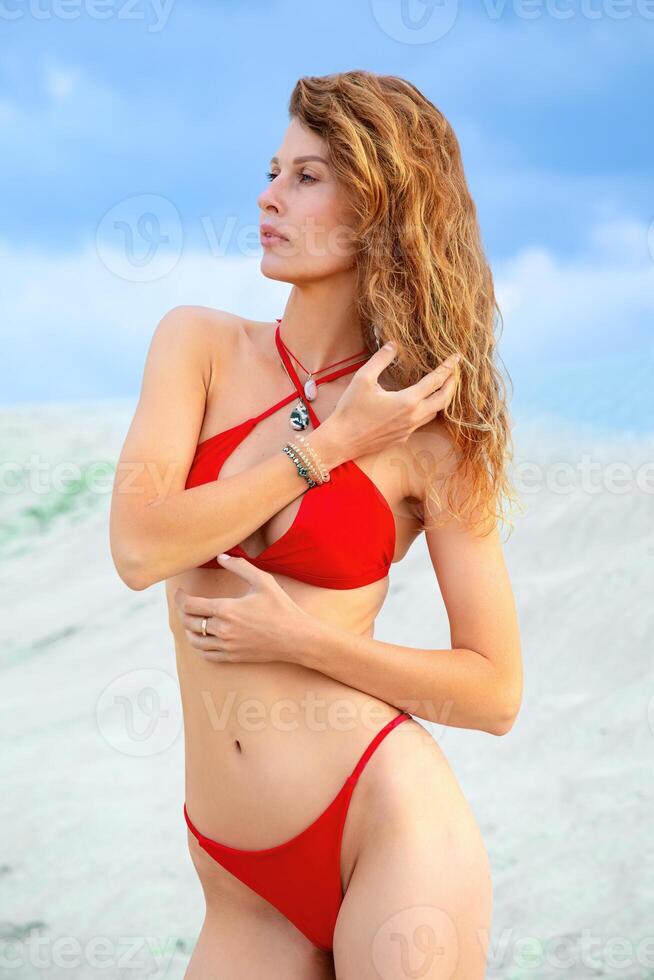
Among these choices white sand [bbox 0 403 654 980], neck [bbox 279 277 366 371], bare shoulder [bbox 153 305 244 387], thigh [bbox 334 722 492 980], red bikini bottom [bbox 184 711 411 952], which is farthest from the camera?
white sand [bbox 0 403 654 980]

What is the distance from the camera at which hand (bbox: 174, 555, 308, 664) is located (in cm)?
185

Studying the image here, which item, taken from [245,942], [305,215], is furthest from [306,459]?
[245,942]

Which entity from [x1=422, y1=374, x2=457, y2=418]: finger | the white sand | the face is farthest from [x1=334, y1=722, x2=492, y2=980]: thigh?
the white sand

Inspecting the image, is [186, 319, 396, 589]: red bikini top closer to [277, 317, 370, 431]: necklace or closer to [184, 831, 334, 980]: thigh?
[277, 317, 370, 431]: necklace

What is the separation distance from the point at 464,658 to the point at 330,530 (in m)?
0.33

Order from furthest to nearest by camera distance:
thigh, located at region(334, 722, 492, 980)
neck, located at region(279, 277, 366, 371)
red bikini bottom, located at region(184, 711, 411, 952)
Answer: neck, located at region(279, 277, 366, 371), red bikini bottom, located at region(184, 711, 411, 952), thigh, located at region(334, 722, 492, 980)

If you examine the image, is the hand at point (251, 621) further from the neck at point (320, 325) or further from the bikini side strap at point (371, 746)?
the neck at point (320, 325)

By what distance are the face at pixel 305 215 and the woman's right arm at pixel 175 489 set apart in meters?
0.23

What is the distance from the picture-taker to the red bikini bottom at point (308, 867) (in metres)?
1.91

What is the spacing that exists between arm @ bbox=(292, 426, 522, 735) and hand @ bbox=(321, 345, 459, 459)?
107 mm

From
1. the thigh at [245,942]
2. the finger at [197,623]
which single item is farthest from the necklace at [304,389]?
the thigh at [245,942]

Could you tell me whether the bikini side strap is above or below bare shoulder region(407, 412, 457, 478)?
below

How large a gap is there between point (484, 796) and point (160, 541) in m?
4.48

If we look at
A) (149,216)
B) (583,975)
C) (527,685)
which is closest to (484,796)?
(527,685)
